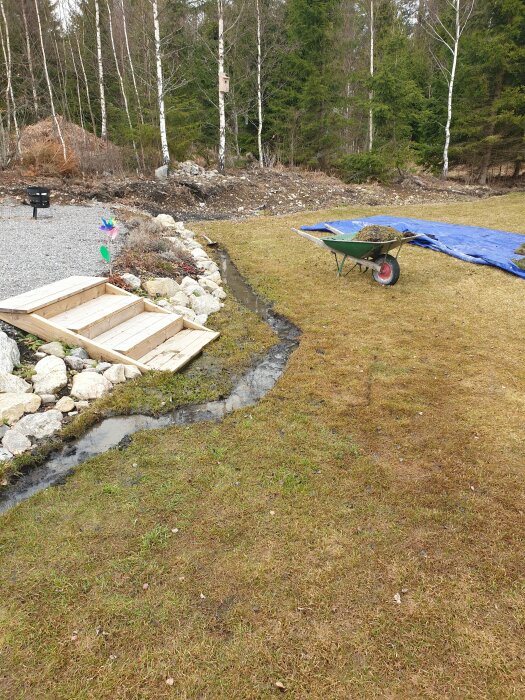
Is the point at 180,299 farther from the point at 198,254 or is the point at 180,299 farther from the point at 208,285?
the point at 198,254

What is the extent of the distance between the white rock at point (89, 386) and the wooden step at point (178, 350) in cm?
56

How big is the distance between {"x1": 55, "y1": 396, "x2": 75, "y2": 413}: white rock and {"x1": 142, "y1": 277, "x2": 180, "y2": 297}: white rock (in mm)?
2793

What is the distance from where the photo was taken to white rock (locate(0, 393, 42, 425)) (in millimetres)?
3547

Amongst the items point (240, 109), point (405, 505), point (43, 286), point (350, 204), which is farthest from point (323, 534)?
point (240, 109)

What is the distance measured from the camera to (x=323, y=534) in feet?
8.75

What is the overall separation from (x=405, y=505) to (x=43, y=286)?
5.05 meters

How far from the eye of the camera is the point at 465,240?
974cm

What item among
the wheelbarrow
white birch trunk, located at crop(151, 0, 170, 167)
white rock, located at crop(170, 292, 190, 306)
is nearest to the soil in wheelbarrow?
the wheelbarrow

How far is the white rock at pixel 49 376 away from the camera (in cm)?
397

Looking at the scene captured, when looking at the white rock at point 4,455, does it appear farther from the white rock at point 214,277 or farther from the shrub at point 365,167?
the shrub at point 365,167

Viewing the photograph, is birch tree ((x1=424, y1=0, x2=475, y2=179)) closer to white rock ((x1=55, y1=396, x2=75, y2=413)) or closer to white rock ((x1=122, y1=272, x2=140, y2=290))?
white rock ((x1=122, y1=272, x2=140, y2=290))

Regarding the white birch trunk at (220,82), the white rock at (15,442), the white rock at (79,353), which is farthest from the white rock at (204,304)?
the white birch trunk at (220,82)

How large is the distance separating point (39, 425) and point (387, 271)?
5.99m

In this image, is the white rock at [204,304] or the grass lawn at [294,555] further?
the white rock at [204,304]
